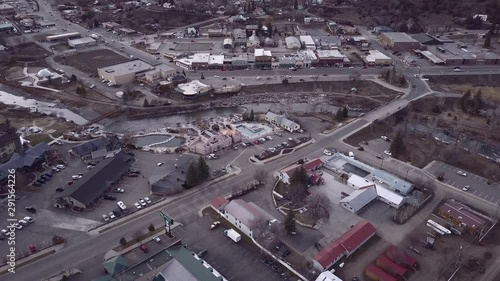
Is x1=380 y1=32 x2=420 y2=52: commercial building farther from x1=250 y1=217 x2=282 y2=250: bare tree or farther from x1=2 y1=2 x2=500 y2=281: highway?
x1=250 y1=217 x2=282 y2=250: bare tree

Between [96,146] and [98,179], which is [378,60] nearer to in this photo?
[96,146]

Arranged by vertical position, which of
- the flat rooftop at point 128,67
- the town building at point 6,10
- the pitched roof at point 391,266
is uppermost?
the town building at point 6,10

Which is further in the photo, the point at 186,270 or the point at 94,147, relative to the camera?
the point at 94,147

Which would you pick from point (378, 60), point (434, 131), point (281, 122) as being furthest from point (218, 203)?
point (378, 60)

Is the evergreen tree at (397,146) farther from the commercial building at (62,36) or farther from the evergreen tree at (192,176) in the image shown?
the commercial building at (62,36)

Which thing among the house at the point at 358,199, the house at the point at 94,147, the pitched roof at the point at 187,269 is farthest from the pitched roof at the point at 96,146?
the house at the point at 358,199

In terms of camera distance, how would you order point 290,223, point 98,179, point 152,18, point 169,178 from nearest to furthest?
1. point 290,223
2. point 98,179
3. point 169,178
4. point 152,18

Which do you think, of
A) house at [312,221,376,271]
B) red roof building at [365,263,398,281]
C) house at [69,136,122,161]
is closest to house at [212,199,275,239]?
house at [312,221,376,271]
